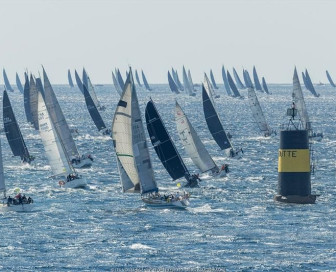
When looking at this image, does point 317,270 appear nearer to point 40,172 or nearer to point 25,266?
point 25,266

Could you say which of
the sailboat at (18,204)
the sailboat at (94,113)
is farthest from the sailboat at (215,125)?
the sailboat at (18,204)

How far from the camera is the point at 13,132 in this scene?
112438 mm

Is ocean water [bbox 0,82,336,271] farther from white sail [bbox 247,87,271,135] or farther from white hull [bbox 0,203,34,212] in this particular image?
white sail [bbox 247,87,271,135]

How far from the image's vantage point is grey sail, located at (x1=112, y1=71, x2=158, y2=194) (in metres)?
81.4

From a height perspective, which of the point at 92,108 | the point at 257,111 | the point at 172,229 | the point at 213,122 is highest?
the point at 92,108

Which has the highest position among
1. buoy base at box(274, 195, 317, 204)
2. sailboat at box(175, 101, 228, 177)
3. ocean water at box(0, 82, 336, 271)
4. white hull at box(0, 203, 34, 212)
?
sailboat at box(175, 101, 228, 177)

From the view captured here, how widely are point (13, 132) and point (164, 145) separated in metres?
29.6

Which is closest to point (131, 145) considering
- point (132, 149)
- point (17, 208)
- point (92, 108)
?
point (132, 149)

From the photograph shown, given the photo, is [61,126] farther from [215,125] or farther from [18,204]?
[18,204]

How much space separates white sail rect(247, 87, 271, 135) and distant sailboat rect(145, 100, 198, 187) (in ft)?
210

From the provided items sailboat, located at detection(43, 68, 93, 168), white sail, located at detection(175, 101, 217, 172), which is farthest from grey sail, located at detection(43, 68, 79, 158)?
white sail, located at detection(175, 101, 217, 172)

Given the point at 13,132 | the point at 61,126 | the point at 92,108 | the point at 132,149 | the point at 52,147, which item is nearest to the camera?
the point at 132,149

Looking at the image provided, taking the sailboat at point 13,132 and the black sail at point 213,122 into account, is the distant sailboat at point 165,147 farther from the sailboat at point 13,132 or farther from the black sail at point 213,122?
the black sail at point 213,122

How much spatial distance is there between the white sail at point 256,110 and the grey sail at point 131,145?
7029 cm
